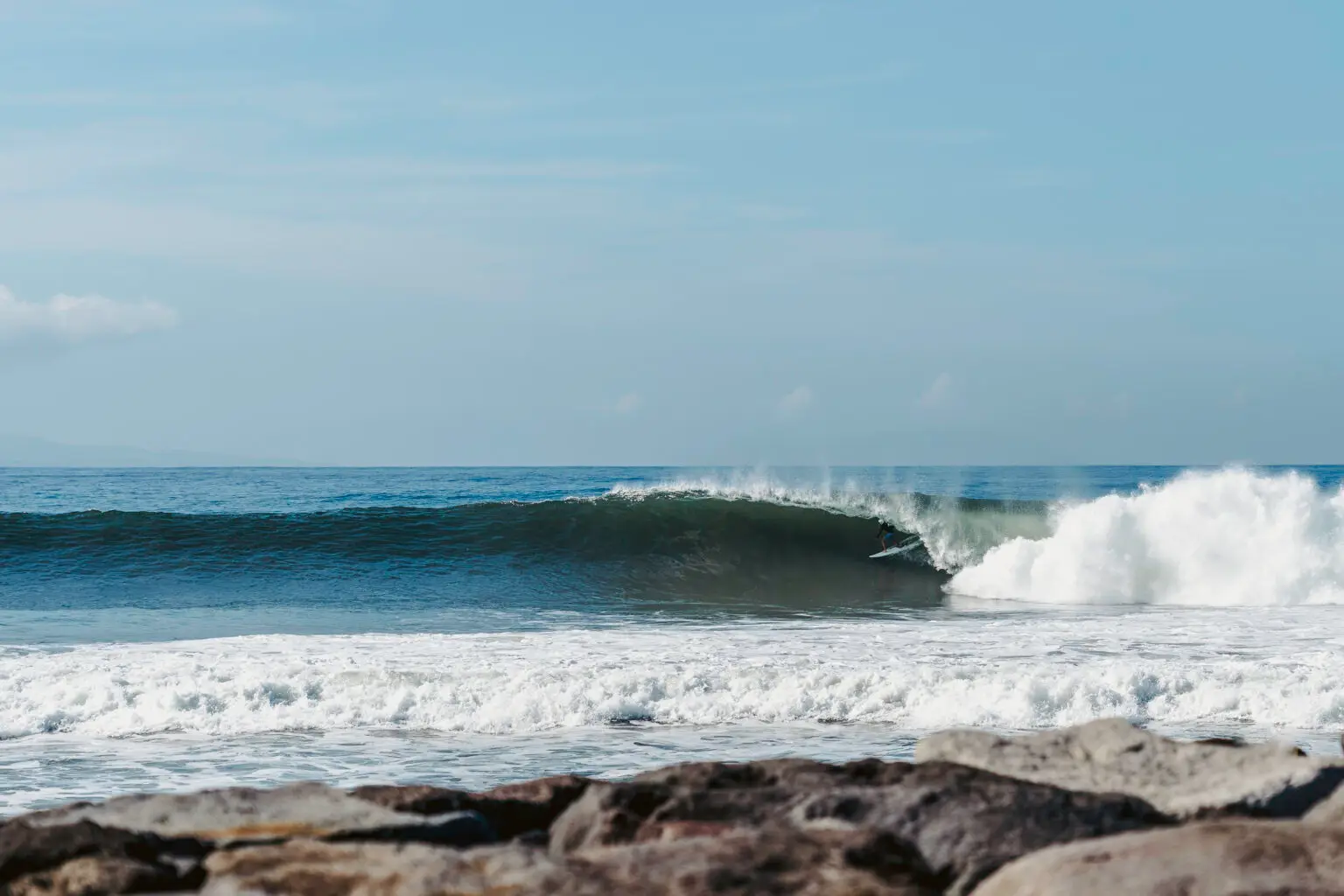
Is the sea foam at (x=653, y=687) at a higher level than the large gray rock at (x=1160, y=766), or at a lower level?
lower

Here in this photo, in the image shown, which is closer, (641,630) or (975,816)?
(975,816)

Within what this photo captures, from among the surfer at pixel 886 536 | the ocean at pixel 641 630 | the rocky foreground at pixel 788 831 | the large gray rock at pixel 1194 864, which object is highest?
the large gray rock at pixel 1194 864

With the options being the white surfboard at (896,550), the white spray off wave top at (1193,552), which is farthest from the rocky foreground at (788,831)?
the white surfboard at (896,550)

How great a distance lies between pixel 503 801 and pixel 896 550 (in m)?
18.0

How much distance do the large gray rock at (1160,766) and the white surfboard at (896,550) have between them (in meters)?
17.0

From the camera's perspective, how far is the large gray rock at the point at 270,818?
3.38m

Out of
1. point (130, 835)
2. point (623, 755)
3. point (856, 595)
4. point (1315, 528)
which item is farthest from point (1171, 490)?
point (130, 835)

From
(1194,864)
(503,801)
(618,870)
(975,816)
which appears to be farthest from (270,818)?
(1194,864)

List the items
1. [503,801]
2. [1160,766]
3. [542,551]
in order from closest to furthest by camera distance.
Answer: [1160,766] < [503,801] < [542,551]

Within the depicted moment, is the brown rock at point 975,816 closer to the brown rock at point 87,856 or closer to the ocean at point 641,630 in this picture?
the brown rock at point 87,856

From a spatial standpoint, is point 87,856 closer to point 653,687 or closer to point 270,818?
point 270,818

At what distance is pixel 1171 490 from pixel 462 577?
1071cm

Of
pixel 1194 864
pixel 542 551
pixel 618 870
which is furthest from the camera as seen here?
pixel 542 551

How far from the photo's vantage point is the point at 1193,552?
1758 centimetres
